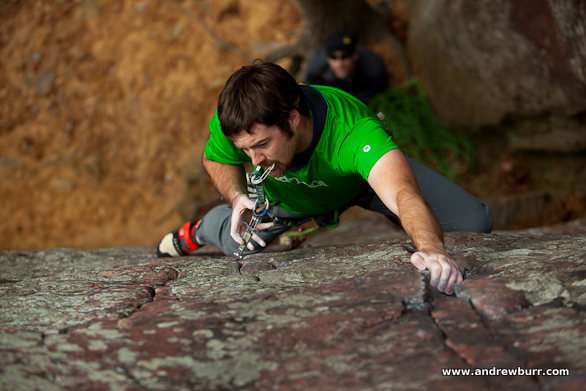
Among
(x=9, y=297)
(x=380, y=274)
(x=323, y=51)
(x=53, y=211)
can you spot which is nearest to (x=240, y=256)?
(x=380, y=274)

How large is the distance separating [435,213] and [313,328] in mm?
1539

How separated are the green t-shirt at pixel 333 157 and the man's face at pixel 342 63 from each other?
2391 millimetres

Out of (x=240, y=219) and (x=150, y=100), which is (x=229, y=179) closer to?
(x=240, y=219)

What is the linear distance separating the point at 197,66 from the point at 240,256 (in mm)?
4512

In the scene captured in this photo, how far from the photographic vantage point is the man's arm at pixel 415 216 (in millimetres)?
1742

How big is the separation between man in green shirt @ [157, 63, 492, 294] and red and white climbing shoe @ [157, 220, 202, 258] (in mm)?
247

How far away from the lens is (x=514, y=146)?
4809 mm

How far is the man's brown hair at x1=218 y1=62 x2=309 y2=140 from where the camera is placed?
2018 millimetres

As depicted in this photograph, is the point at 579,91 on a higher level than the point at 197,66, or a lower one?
lower

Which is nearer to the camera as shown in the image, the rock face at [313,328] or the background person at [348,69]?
the rock face at [313,328]

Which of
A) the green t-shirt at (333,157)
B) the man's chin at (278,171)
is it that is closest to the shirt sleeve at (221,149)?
the green t-shirt at (333,157)

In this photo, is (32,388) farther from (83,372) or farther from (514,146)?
(514,146)

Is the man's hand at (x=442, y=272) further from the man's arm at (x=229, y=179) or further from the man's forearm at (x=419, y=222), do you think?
the man's arm at (x=229, y=179)

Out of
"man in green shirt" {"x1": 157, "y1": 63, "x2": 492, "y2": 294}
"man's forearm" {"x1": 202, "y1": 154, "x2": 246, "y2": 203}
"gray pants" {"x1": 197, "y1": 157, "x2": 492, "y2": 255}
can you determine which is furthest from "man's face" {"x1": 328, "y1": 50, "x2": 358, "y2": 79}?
"man's forearm" {"x1": 202, "y1": 154, "x2": 246, "y2": 203}
